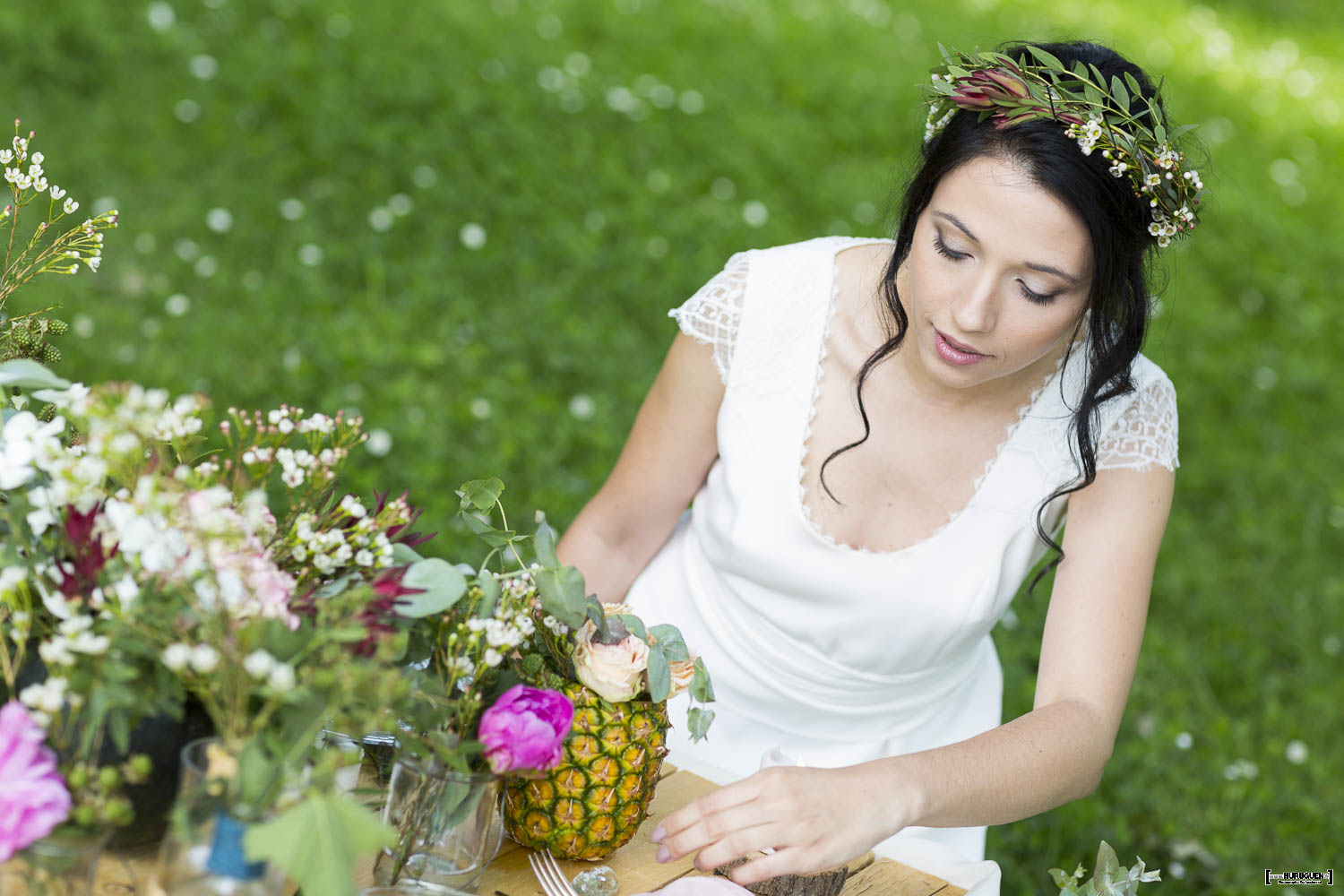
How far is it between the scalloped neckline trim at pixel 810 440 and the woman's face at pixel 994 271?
321mm

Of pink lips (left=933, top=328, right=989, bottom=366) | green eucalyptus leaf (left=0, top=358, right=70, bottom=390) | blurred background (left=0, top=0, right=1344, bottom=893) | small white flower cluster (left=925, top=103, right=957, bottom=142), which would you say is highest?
small white flower cluster (left=925, top=103, right=957, bottom=142)

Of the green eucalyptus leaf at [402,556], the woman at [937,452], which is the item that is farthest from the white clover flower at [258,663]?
the woman at [937,452]

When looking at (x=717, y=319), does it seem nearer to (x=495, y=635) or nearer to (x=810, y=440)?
(x=810, y=440)

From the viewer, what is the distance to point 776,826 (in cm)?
138

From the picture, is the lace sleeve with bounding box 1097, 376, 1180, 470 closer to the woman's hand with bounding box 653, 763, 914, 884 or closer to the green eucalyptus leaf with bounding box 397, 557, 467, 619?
the woman's hand with bounding box 653, 763, 914, 884

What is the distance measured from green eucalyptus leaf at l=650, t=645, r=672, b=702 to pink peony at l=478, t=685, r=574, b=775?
155 mm

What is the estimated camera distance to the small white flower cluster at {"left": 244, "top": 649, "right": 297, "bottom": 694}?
98 centimetres

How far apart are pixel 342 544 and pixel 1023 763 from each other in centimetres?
100

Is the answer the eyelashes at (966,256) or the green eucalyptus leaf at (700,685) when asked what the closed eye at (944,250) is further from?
the green eucalyptus leaf at (700,685)

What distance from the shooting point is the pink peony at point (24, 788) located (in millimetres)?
1004

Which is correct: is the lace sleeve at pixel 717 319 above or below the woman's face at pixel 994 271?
below

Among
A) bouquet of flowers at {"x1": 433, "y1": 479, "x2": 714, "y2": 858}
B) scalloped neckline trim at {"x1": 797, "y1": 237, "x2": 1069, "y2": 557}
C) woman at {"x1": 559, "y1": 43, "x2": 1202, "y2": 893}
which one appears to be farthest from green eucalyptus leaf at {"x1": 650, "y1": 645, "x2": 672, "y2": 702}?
scalloped neckline trim at {"x1": 797, "y1": 237, "x2": 1069, "y2": 557}

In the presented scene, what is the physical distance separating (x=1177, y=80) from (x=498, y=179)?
527 cm

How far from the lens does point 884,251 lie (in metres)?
2.39
